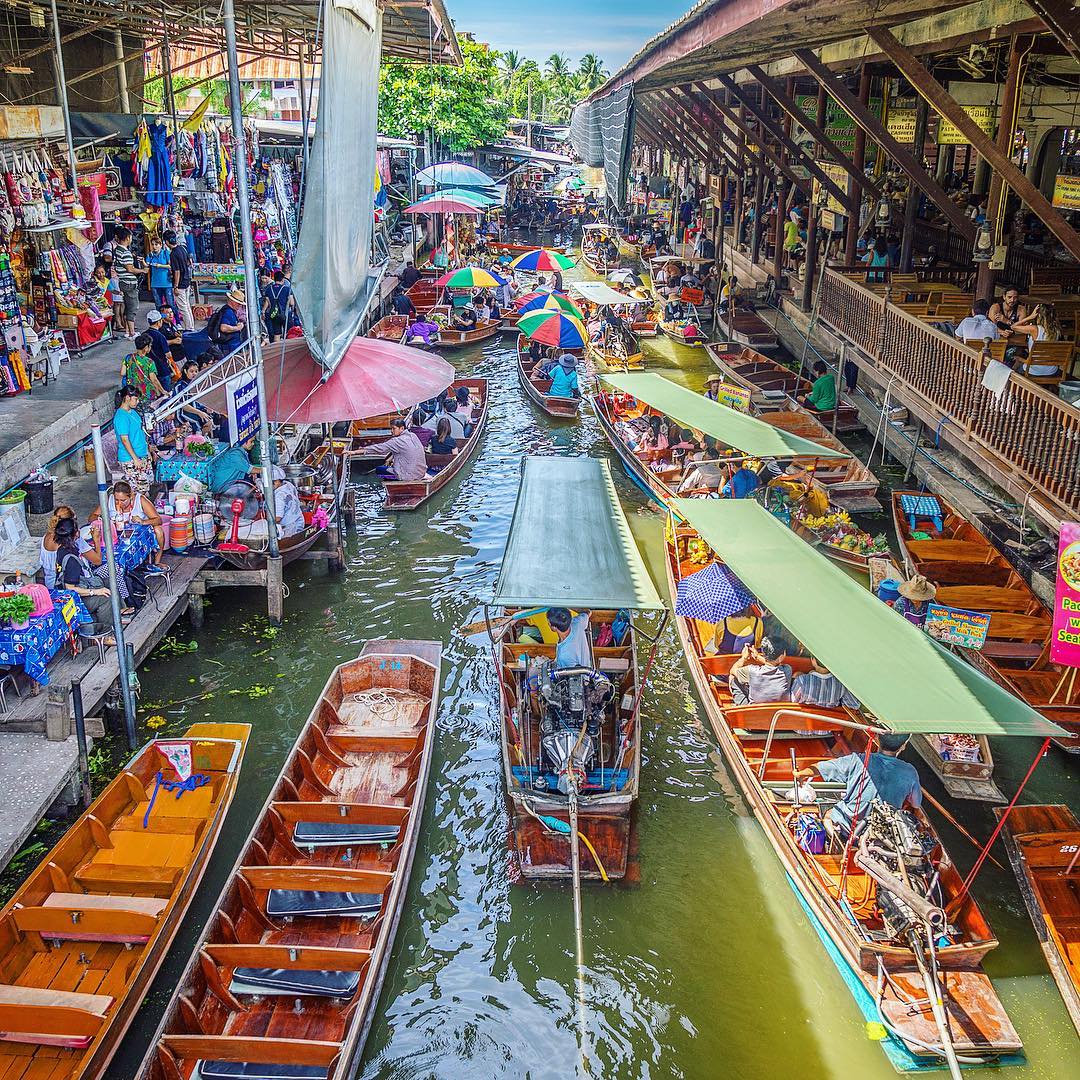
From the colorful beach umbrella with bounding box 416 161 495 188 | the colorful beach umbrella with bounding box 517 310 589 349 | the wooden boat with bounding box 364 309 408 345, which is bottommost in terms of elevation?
the wooden boat with bounding box 364 309 408 345

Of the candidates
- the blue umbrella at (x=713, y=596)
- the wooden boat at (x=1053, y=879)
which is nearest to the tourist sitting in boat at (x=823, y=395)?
the blue umbrella at (x=713, y=596)

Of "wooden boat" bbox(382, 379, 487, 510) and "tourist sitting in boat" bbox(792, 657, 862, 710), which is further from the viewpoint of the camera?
"wooden boat" bbox(382, 379, 487, 510)

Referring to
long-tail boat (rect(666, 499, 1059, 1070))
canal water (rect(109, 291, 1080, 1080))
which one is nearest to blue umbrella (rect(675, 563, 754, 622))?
long-tail boat (rect(666, 499, 1059, 1070))

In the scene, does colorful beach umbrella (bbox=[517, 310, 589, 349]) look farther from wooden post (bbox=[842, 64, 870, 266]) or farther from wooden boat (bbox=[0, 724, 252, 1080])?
wooden boat (bbox=[0, 724, 252, 1080])

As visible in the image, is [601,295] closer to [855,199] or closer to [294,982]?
[855,199]

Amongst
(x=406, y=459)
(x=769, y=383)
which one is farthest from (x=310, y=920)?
(x=769, y=383)

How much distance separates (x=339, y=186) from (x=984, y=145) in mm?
7155

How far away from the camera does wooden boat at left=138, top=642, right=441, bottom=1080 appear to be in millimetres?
5750

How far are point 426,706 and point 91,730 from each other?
3.12 metres

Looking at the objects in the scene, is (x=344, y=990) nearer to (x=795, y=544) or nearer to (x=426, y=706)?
(x=426, y=706)

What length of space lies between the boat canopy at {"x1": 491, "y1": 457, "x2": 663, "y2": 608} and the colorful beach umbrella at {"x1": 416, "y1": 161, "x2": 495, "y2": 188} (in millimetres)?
20737

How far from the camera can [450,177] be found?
31016 mm

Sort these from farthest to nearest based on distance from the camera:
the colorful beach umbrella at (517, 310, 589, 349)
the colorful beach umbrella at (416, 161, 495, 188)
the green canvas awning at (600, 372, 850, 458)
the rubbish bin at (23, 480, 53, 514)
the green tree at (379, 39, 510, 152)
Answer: the green tree at (379, 39, 510, 152), the colorful beach umbrella at (416, 161, 495, 188), the colorful beach umbrella at (517, 310, 589, 349), the green canvas awning at (600, 372, 850, 458), the rubbish bin at (23, 480, 53, 514)

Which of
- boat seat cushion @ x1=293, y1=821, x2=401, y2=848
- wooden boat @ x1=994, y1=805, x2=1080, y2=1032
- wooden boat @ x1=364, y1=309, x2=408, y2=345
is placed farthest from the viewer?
wooden boat @ x1=364, y1=309, x2=408, y2=345
